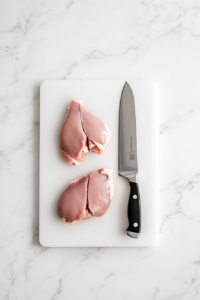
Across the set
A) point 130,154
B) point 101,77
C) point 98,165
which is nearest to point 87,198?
point 98,165

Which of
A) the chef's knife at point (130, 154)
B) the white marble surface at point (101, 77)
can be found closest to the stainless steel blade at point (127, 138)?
the chef's knife at point (130, 154)

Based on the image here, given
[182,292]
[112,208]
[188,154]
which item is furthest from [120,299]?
[188,154]

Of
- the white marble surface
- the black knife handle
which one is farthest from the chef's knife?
the white marble surface

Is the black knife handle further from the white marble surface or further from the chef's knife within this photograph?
the white marble surface

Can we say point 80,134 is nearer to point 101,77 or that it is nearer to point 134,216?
point 101,77

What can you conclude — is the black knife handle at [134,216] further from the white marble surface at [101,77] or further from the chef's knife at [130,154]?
the white marble surface at [101,77]
